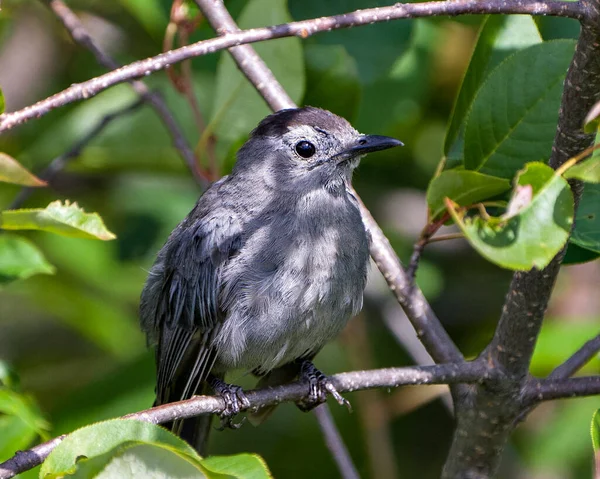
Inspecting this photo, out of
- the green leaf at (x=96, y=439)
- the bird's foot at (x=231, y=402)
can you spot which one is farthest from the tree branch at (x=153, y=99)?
the green leaf at (x=96, y=439)

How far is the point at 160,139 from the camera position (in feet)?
18.2

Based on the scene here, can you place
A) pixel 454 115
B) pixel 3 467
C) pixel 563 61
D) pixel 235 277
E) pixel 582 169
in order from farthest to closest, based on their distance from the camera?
pixel 235 277 < pixel 454 115 < pixel 563 61 < pixel 3 467 < pixel 582 169

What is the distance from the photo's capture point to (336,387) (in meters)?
3.15

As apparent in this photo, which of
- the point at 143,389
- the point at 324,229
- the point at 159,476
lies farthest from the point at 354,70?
the point at 159,476

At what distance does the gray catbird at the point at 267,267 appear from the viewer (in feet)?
12.5

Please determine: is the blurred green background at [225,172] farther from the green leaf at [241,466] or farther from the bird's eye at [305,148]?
the green leaf at [241,466]

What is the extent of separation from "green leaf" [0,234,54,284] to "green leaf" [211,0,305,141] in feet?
3.94

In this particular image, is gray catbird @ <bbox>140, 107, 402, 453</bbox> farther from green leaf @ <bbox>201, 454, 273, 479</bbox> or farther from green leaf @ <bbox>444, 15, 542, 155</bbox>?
green leaf @ <bbox>201, 454, 273, 479</bbox>

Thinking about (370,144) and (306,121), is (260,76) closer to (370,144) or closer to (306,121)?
(306,121)

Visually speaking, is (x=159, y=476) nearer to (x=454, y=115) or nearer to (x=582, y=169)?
(x=582, y=169)

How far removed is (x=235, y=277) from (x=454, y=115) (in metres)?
1.15

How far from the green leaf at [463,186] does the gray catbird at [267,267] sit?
1.10 meters

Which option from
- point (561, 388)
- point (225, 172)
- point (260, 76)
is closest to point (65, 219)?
point (260, 76)

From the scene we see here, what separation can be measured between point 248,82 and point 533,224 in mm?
2650
